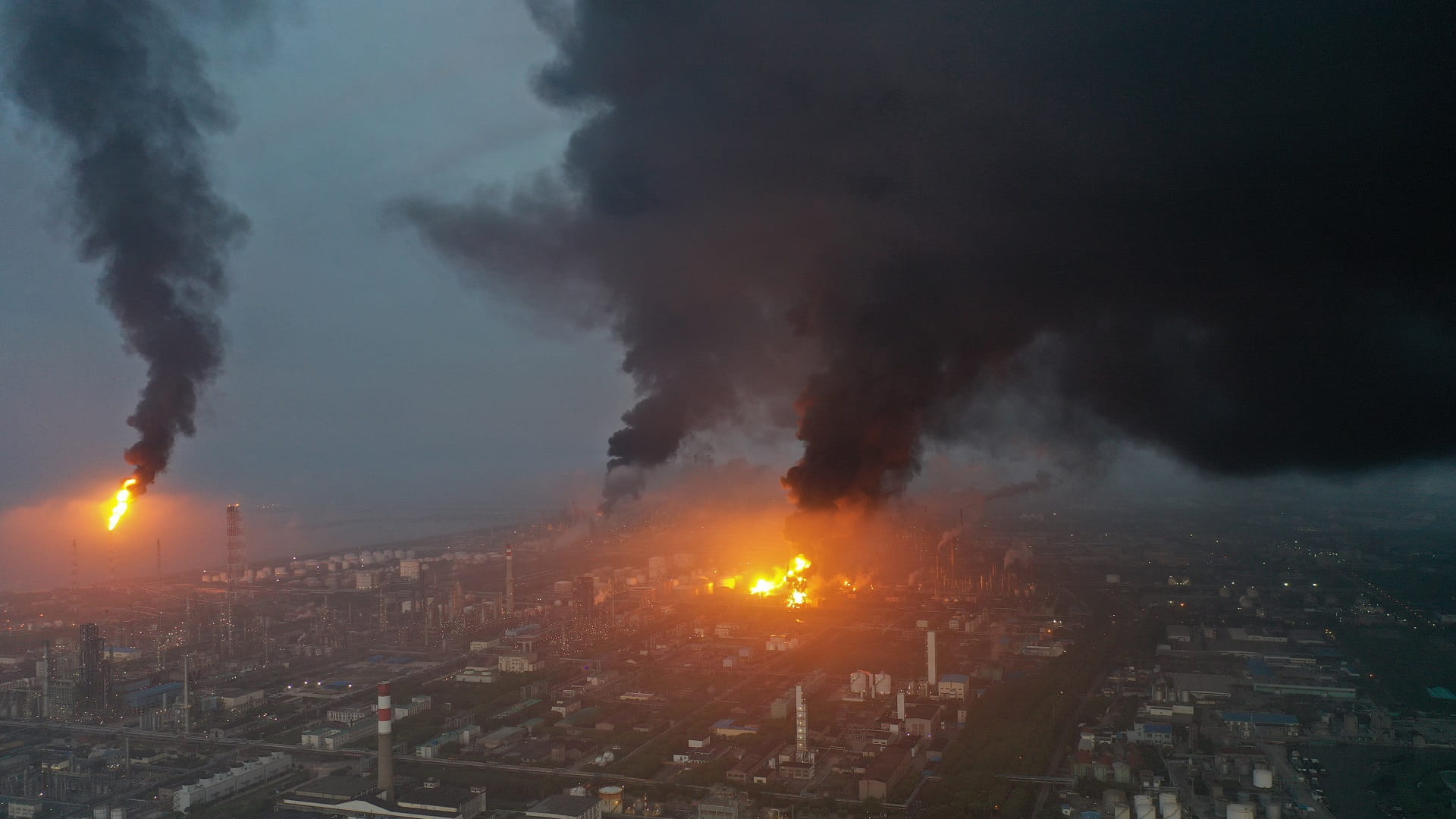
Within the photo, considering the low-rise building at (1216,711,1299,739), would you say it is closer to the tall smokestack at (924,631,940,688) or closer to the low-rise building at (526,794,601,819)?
the tall smokestack at (924,631,940,688)

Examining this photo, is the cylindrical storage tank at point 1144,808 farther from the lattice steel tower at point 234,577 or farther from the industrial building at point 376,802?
the lattice steel tower at point 234,577

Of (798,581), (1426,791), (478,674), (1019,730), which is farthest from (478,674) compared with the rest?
(1426,791)

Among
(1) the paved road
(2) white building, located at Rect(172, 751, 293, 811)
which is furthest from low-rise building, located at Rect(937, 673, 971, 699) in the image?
(2) white building, located at Rect(172, 751, 293, 811)

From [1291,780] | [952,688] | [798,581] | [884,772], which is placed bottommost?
[1291,780]

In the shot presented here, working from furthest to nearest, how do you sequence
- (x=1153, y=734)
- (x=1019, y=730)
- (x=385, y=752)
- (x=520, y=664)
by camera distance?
(x=520, y=664)
(x=1019, y=730)
(x=1153, y=734)
(x=385, y=752)

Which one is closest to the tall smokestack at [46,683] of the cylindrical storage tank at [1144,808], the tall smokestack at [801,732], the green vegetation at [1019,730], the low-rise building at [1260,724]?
the tall smokestack at [801,732]

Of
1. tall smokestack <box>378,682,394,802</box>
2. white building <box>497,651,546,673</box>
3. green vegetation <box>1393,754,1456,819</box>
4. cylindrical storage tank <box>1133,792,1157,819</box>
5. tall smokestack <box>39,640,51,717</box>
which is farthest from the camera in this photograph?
white building <box>497,651,546,673</box>

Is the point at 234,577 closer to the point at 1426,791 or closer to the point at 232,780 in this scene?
the point at 232,780

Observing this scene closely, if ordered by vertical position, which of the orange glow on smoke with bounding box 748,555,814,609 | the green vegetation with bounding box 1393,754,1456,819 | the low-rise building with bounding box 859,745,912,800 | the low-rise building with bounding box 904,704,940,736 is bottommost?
the green vegetation with bounding box 1393,754,1456,819
